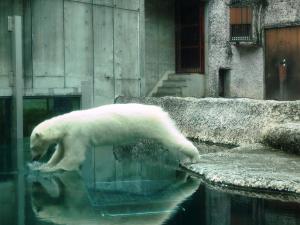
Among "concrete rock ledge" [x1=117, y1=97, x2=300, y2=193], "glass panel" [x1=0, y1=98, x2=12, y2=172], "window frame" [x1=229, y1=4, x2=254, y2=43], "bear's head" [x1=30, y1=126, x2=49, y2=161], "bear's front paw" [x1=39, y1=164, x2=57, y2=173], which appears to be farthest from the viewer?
"window frame" [x1=229, y1=4, x2=254, y2=43]

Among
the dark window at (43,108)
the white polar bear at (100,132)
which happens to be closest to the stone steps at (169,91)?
the dark window at (43,108)

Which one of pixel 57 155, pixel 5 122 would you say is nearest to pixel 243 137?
pixel 57 155

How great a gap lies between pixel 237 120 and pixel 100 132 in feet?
10.8

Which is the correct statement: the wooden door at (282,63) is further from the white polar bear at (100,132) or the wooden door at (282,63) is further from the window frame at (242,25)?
the white polar bear at (100,132)

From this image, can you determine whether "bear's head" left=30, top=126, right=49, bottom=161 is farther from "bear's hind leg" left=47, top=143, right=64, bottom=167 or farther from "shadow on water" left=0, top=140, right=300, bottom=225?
"shadow on water" left=0, top=140, right=300, bottom=225

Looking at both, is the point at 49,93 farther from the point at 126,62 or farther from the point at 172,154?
the point at 172,154

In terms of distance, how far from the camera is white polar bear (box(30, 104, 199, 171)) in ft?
23.2

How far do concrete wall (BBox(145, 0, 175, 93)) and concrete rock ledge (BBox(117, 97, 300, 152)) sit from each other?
5.61 m

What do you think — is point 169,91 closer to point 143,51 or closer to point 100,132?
point 143,51

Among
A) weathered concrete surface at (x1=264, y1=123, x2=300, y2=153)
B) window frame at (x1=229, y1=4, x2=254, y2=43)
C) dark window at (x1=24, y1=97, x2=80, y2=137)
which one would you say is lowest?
weathered concrete surface at (x1=264, y1=123, x2=300, y2=153)

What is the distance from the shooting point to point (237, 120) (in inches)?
383

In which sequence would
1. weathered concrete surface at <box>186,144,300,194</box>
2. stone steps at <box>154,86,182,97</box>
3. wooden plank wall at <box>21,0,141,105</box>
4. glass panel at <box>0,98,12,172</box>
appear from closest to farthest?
1. weathered concrete surface at <box>186,144,300,194</box>
2. glass panel at <box>0,98,12,172</box>
3. wooden plank wall at <box>21,0,141,105</box>
4. stone steps at <box>154,86,182,97</box>

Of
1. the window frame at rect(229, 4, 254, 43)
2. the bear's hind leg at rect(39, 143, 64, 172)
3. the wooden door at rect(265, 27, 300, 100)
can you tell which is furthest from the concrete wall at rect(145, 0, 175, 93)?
the bear's hind leg at rect(39, 143, 64, 172)

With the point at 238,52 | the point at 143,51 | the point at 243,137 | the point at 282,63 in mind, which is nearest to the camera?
the point at 243,137
